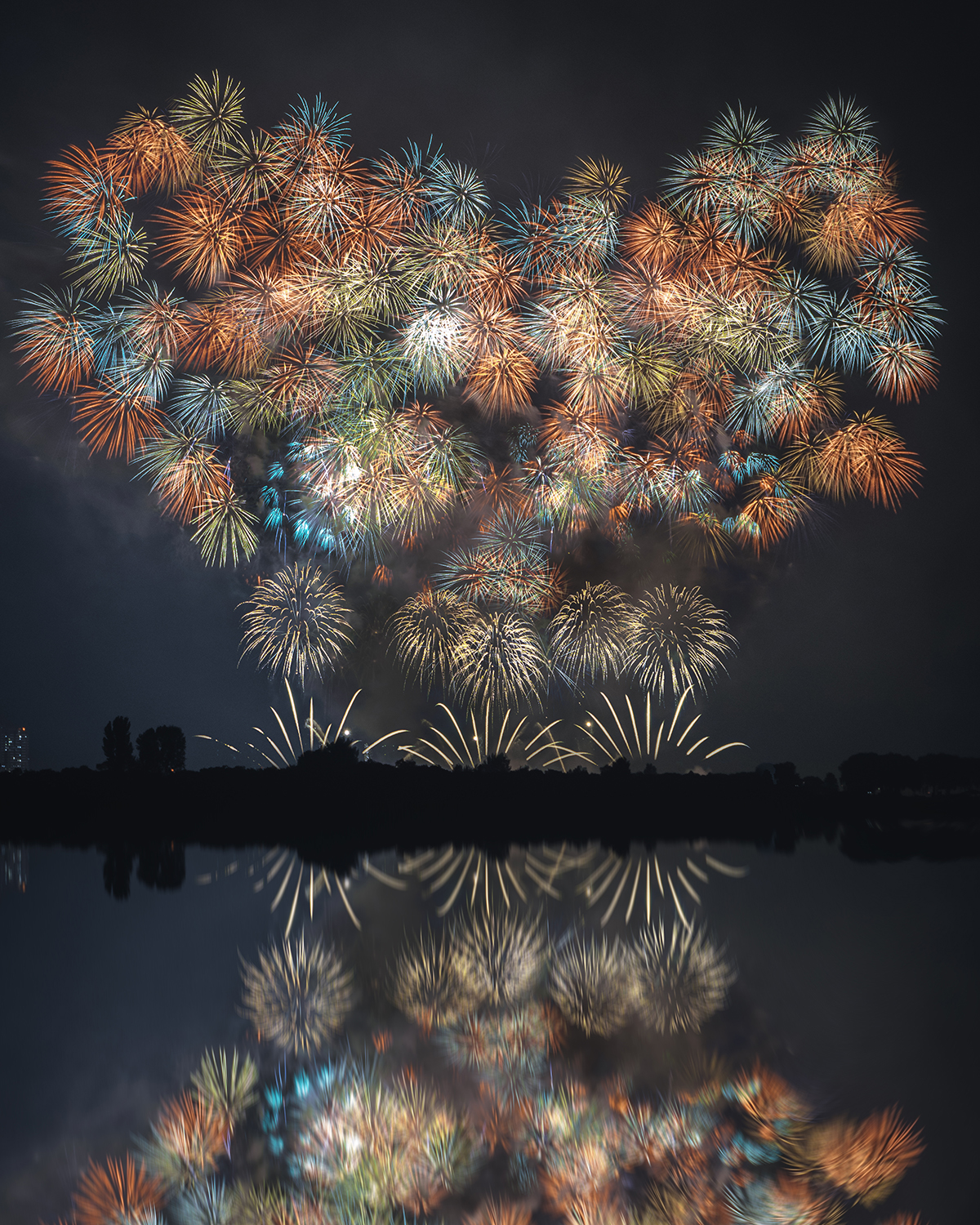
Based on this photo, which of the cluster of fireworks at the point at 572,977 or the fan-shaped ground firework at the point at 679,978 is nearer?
the fan-shaped ground firework at the point at 679,978

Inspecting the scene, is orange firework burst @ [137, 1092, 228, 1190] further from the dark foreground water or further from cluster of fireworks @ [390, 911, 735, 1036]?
cluster of fireworks @ [390, 911, 735, 1036]

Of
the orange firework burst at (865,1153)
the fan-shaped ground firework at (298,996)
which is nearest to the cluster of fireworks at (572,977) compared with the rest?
the fan-shaped ground firework at (298,996)

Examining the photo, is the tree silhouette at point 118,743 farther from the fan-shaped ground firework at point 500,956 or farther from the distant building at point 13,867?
the fan-shaped ground firework at point 500,956

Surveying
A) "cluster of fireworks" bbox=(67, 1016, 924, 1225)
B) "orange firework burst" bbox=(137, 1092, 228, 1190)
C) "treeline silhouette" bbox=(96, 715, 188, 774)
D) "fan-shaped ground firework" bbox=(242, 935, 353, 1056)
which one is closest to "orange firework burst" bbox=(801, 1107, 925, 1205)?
"cluster of fireworks" bbox=(67, 1016, 924, 1225)

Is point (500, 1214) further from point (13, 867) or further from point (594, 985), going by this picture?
point (13, 867)

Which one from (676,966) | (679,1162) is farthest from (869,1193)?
(676,966)

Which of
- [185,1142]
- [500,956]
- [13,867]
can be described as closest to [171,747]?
[13,867]

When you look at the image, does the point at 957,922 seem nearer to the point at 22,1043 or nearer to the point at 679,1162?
the point at 679,1162
